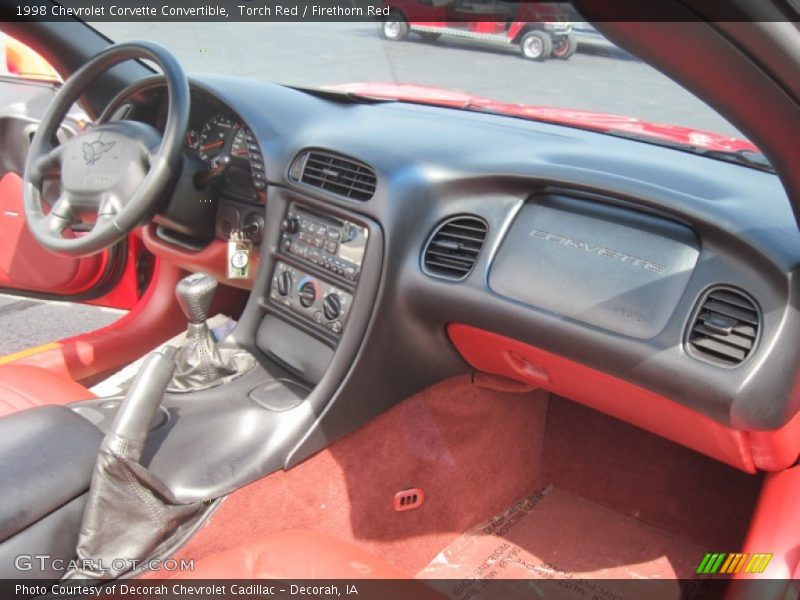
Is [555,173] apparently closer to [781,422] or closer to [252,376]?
[781,422]

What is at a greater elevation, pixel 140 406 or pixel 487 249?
pixel 487 249

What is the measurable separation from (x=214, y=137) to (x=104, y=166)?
1.49ft

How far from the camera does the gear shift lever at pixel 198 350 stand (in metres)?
1.86

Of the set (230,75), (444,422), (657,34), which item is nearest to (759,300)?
(657,34)

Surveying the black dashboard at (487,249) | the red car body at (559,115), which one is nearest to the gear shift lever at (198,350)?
the black dashboard at (487,249)

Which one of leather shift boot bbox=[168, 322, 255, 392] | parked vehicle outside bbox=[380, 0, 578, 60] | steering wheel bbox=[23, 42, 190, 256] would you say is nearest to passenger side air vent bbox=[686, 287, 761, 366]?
parked vehicle outside bbox=[380, 0, 578, 60]

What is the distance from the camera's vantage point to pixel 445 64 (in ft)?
8.68

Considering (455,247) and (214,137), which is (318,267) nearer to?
(455,247)

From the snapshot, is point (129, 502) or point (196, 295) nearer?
point (129, 502)

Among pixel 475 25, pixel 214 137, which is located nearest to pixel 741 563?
pixel 475 25

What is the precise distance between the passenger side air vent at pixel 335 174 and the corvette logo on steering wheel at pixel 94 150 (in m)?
0.47

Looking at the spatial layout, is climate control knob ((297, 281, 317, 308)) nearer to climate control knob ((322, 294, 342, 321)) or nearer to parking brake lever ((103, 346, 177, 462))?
climate control knob ((322, 294, 342, 321))

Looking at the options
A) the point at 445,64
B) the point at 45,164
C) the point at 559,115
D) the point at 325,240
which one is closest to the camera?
the point at 325,240

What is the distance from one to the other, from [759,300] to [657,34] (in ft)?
2.20
